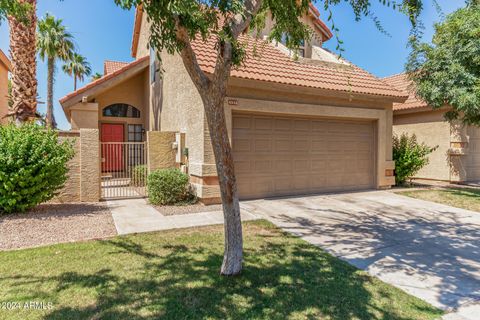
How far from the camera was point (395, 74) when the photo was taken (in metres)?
19.5

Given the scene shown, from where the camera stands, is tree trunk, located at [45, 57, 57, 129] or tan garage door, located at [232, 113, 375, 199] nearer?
tan garage door, located at [232, 113, 375, 199]

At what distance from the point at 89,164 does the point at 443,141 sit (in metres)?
16.0

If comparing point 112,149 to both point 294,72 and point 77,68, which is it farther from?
point 77,68

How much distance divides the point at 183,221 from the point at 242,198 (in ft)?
9.50

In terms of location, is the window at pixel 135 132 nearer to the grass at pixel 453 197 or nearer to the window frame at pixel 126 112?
the window frame at pixel 126 112

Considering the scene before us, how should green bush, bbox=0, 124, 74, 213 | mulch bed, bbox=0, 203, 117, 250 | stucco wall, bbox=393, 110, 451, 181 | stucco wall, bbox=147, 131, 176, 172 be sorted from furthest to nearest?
stucco wall, bbox=393, 110, 451, 181, stucco wall, bbox=147, 131, 176, 172, green bush, bbox=0, 124, 74, 213, mulch bed, bbox=0, 203, 117, 250

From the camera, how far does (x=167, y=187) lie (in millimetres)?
8781

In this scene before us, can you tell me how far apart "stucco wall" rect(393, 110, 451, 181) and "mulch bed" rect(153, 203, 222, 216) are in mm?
12607

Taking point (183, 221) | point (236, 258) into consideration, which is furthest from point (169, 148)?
point (236, 258)

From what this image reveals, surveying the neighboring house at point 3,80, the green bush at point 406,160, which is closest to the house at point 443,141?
the green bush at point 406,160

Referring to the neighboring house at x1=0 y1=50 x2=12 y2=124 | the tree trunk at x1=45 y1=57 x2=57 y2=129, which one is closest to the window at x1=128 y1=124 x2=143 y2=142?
the tree trunk at x1=45 y1=57 x2=57 y2=129

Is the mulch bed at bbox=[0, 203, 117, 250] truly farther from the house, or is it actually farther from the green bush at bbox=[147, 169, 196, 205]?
the house

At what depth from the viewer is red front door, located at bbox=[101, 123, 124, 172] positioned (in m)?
12.7

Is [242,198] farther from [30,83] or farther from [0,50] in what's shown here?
[0,50]
